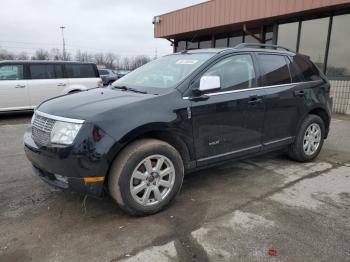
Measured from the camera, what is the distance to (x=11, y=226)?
2.96 m

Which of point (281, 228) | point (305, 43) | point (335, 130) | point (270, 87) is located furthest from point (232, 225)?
point (305, 43)

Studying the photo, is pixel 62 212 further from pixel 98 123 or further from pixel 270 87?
pixel 270 87

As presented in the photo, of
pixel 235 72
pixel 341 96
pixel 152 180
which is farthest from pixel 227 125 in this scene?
pixel 341 96

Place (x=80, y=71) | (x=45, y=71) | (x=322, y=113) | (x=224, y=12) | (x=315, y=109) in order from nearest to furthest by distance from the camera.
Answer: (x=315, y=109) → (x=322, y=113) → (x=45, y=71) → (x=80, y=71) → (x=224, y=12)

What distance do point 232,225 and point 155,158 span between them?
990 millimetres

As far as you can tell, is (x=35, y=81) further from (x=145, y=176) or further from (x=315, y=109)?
(x=315, y=109)

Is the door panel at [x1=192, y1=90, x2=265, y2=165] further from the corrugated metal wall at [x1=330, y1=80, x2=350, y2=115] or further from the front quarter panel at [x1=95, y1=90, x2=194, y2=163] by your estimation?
the corrugated metal wall at [x1=330, y1=80, x2=350, y2=115]

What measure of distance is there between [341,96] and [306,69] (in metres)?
6.30

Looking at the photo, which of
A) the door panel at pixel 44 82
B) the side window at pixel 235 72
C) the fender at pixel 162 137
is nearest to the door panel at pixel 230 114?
the side window at pixel 235 72

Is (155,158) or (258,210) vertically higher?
(155,158)

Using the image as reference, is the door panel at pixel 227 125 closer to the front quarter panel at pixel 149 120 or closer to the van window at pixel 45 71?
the front quarter panel at pixel 149 120

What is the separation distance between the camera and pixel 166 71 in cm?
390

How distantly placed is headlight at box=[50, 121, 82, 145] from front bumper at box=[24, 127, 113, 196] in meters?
0.06

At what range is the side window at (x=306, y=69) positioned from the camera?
4711mm
